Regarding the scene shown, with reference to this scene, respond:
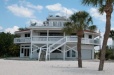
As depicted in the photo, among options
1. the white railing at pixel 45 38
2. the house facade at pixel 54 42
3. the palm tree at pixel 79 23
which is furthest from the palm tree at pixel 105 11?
the white railing at pixel 45 38

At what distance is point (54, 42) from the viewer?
53.6m

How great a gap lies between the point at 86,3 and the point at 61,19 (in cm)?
3419

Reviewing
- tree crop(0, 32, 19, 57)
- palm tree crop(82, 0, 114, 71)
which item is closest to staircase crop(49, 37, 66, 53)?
tree crop(0, 32, 19, 57)

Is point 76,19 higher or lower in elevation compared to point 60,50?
higher

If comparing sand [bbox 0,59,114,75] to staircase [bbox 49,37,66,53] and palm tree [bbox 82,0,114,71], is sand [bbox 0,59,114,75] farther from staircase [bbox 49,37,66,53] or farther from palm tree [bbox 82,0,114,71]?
staircase [bbox 49,37,66,53]

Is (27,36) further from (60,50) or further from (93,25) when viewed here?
(93,25)

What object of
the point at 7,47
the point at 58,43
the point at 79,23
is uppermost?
the point at 79,23

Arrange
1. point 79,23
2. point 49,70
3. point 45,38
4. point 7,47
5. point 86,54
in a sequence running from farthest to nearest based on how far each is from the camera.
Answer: point 7,47
point 86,54
point 45,38
point 79,23
point 49,70

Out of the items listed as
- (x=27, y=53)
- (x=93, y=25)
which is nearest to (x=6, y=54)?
(x=27, y=53)

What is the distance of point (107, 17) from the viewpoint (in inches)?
962

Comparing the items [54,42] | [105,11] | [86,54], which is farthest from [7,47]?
[105,11]

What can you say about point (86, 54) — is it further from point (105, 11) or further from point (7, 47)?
point (105, 11)

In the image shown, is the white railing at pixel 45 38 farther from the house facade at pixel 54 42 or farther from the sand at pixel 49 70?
the sand at pixel 49 70

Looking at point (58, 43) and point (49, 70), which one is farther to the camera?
point (58, 43)
